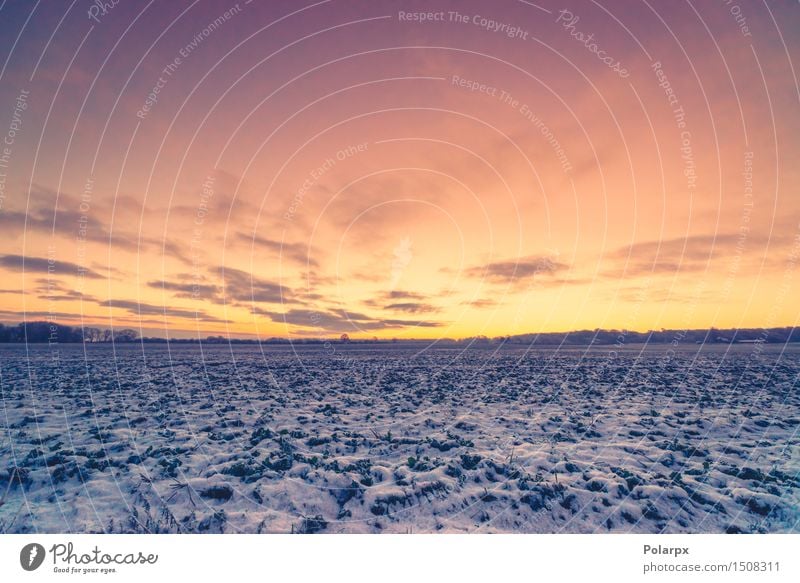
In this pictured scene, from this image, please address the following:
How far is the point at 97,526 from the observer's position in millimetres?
7652

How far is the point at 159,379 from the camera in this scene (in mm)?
25906

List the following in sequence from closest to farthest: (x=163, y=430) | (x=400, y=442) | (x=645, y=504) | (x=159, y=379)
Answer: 1. (x=645, y=504)
2. (x=400, y=442)
3. (x=163, y=430)
4. (x=159, y=379)

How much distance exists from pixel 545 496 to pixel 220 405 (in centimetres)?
1398

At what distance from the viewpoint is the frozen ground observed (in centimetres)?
796

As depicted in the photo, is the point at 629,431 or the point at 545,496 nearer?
the point at 545,496

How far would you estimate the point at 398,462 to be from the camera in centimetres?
1054

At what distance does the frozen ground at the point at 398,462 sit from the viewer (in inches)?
313

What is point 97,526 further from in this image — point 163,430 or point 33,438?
point 33,438

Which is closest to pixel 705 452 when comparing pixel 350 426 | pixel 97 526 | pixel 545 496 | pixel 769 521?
pixel 769 521

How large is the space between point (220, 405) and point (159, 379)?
11.5 meters

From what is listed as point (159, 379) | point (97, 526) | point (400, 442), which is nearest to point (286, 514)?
point (97, 526)

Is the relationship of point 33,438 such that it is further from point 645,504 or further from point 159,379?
point 645,504

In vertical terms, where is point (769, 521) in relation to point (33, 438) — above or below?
below

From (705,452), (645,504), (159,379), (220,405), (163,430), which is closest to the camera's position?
(645,504)
